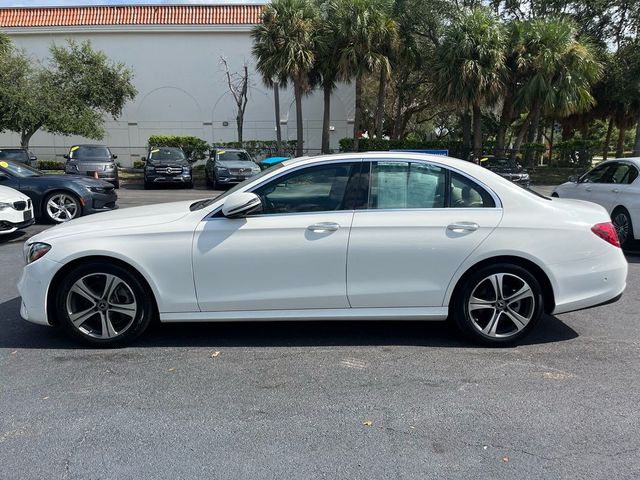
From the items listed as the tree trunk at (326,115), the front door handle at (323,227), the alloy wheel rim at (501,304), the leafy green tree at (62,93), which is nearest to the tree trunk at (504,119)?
the tree trunk at (326,115)

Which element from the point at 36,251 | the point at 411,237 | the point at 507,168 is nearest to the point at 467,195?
the point at 411,237

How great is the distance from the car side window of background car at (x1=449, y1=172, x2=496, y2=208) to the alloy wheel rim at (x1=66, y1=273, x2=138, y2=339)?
2701 millimetres

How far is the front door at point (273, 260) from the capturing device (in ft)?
14.1

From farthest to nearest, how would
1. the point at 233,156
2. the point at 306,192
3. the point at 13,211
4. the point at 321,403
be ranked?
the point at 233,156
the point at 13,211
the point at 306,192
the point at 321,403

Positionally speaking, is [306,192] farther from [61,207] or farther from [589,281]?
[61,207]

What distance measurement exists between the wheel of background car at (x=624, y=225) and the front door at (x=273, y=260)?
578cm

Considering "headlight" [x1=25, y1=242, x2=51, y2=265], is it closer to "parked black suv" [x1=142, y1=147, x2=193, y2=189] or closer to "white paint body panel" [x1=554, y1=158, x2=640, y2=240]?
"white paint body panel" [x1=554, y1=158, x2=640, y2=240]

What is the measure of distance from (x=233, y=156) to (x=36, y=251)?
18.5m

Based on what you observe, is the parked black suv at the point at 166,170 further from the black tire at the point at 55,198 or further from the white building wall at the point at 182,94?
the white building wall at the point at 182,94

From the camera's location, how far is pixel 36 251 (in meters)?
4.38

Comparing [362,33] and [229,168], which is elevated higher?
[362,33]

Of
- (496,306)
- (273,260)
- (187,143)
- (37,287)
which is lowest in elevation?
(496,306)

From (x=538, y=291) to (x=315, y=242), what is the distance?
1.83 meters

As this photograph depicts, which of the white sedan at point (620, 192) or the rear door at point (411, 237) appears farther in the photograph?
the white sedan at point (620, 192)
